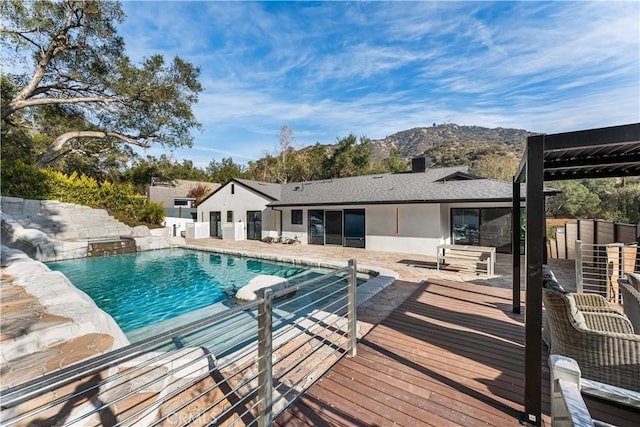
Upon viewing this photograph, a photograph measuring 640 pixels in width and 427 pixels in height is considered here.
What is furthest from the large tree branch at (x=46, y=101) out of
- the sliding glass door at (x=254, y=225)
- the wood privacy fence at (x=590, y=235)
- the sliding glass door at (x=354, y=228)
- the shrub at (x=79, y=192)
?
the wood privacy fence at (x=590, y=235)

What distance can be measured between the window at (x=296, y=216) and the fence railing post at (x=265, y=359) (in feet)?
41.4

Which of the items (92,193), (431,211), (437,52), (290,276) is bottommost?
(290,276)

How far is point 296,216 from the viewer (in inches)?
587

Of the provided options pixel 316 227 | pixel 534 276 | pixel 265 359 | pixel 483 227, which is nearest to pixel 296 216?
pixel 316 227

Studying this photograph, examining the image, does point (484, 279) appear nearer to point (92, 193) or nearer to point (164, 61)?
point (164, 61)

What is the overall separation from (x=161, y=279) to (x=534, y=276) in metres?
9.67

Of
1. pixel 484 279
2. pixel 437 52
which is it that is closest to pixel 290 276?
pixel 484 279

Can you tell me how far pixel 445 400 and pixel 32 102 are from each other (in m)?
17.2

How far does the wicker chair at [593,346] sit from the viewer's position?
88.7 inches

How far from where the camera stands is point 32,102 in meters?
11.5

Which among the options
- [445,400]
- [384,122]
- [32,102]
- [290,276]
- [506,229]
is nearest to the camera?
[445,400]

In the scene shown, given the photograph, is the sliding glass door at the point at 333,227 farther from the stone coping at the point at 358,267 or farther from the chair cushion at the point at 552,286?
the chair cushion at the point at 552,286

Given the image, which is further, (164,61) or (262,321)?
(164,61)

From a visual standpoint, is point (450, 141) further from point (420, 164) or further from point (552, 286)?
point (552, 286)
